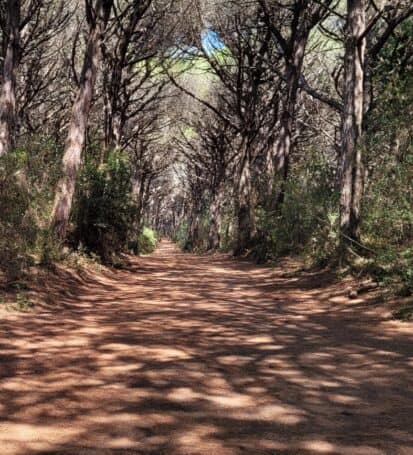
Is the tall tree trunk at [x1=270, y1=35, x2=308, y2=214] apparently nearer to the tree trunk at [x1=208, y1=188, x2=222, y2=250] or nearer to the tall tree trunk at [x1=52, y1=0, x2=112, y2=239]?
the tall tree trunk at [x1=52, y1=0, x2=112, y2=239]

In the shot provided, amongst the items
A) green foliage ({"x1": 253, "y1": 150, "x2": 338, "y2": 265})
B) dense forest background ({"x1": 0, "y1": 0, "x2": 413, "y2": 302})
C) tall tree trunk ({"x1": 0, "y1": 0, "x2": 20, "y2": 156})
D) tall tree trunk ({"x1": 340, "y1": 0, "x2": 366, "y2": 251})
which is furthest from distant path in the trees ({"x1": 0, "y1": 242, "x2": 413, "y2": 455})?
tall tree trunk ({"x1": 0, "y1": 0, "x2": 20, "y2": 156})

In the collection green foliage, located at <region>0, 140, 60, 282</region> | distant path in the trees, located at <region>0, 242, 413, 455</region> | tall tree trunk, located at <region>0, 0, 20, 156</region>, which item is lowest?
distant path in the trees, located at <region>0, 242, 413, 455</region>

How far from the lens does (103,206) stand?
39.7ft

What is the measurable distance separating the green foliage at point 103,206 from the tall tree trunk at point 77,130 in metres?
1.00

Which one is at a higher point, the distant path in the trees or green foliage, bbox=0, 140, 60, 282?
green foliage, bbox=0, 140, 60, 282

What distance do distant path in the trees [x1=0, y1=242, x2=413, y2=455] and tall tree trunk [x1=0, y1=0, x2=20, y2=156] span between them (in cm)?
713

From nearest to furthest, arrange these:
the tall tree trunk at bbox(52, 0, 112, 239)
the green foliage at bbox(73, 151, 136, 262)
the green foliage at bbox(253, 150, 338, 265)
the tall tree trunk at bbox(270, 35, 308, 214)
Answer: the tall tree trunk at bbox(52, 0, 112, 239) < the green foliage at bbox(253, 150, 338, 265) < the green foliage at bbox(73, 151, 136, 262) < the tall tree trunk at bbox(270, 35, 308, 214)

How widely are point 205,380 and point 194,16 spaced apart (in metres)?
17.0

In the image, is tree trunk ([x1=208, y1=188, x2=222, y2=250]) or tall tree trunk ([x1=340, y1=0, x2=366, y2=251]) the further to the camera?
tree trunk ([x1=208, y1=188, x2=222, y2=250])

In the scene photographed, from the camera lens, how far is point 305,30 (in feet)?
53.5

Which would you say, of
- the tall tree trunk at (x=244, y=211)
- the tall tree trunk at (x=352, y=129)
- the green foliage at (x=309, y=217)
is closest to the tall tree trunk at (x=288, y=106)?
the green foliage at (x=309, y=217)

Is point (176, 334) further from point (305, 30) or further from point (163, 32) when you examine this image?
point (163, 32)

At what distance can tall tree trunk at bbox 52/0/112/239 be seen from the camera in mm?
10273

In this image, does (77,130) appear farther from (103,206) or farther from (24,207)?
(24,207)
